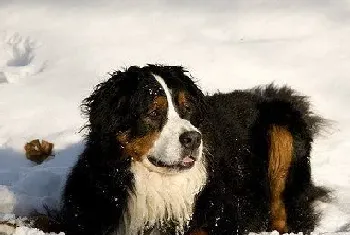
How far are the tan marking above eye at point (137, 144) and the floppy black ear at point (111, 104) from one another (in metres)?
0.08

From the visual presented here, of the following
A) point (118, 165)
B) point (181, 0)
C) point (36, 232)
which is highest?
point (181, 0)

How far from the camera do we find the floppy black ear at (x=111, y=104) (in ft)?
15.3

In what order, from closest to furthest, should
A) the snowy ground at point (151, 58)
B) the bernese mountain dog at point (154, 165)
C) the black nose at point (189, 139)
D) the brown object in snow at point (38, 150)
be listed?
1. the black nose at point (189, 139)
2. the bernese mountain dog at point (154, 165)
3. the snowy ground at point (151, 58)
4. the brown object in snow at point (38, 150)

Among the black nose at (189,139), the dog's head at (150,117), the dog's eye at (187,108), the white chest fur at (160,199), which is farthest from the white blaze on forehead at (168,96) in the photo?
the white chest fur at (160,199)

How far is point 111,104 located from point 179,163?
0.63 m

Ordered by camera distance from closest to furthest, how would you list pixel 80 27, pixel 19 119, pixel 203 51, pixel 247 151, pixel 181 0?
pixel 247 151 < pixel 19 119 < pixel 203 51 < pixel 80 27 < pixel 181 0

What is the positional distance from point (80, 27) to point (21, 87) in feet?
7.12

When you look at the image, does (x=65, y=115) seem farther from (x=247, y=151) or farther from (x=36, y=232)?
(x=36, y=232)

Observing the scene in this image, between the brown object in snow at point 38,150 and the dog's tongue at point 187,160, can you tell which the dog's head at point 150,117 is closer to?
the dog's tongue at point 187,160

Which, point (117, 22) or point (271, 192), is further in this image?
point (117, 22)

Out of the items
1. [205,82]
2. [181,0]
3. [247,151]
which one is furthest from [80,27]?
[247,151]

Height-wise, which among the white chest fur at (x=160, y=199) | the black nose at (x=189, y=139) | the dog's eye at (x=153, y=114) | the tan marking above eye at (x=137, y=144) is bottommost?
the white chest fur at (x=160, y=199)

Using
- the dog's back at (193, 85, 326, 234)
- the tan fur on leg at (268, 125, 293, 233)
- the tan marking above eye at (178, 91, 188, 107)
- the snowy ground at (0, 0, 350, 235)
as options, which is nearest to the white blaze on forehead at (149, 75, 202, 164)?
the tan marking above eye at (178, 91, 188, 107)

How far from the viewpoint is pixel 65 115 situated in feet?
26.7
